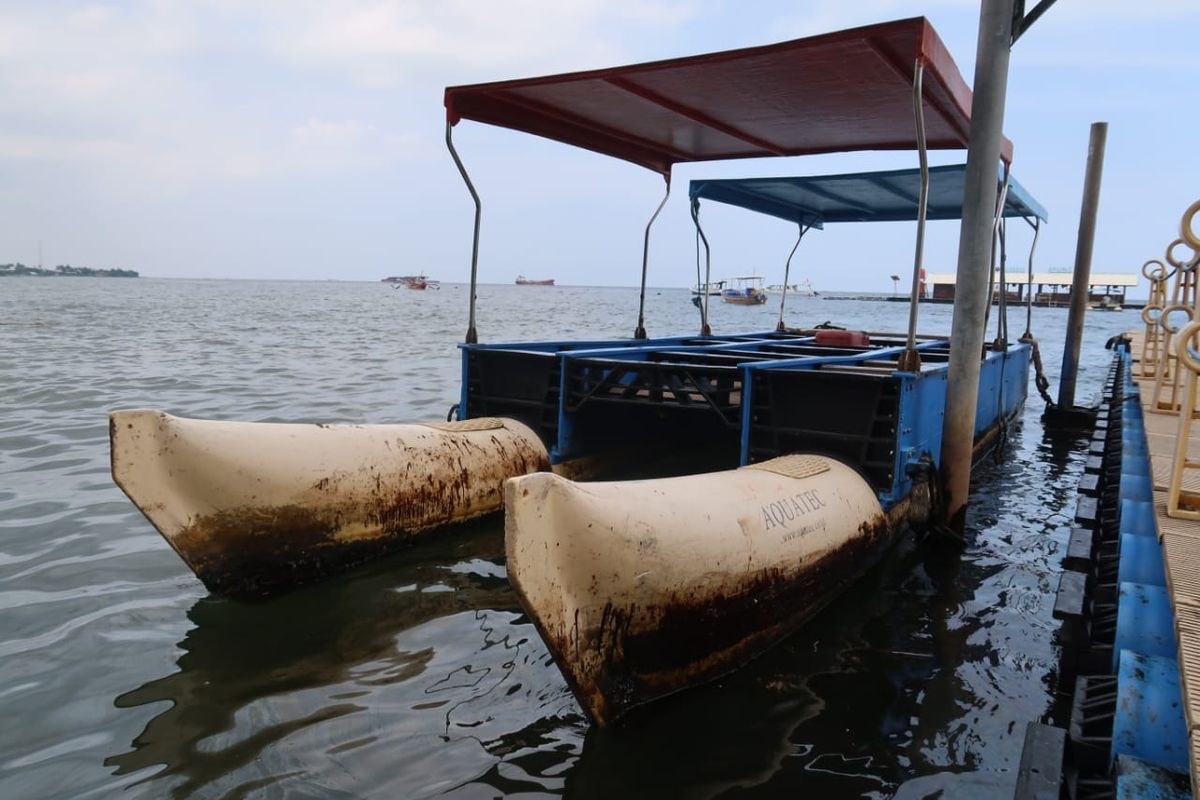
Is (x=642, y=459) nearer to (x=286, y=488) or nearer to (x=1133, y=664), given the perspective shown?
(x=286, y=488)

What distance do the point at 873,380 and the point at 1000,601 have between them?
1.93 metres

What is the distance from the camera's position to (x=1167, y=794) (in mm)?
2271

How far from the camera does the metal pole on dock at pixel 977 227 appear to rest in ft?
19.2

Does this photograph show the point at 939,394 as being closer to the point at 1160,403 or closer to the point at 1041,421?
the point at 1160,403

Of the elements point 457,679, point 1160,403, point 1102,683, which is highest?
point 1160,403

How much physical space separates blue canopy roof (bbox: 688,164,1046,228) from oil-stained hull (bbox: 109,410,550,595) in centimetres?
620

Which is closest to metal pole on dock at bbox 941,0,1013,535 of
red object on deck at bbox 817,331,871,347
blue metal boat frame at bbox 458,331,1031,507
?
blue metal boat frame at bbox 458,331,1031,507

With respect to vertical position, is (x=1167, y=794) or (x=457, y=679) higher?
(x=1167, y=794)

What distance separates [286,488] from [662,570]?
265 cm

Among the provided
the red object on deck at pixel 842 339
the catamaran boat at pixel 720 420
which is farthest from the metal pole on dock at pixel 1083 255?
the red object on deck at pixel 842 339

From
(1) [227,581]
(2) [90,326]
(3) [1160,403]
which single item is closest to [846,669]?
(1) [227,581]

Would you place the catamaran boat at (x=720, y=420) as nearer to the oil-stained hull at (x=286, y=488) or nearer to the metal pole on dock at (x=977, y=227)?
the metal pole on dock at (x=977, y=227)

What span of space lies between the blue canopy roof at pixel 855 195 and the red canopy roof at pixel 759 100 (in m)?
1.37

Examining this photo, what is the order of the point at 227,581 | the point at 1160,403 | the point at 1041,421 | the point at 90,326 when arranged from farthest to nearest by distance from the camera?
the point at 90,326
the point at 1041,421
the point at 1160,403
the point at 227,581
